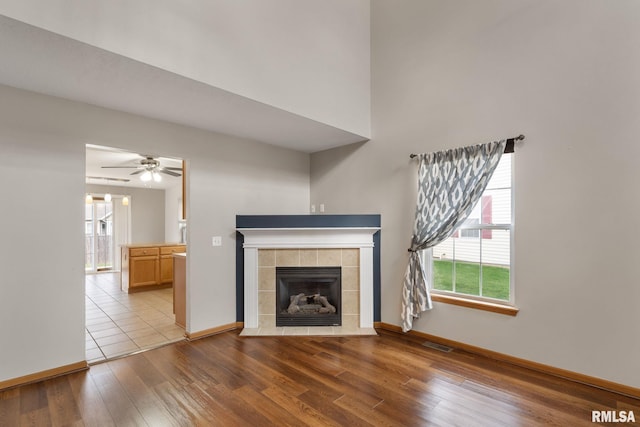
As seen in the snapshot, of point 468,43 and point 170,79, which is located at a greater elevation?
point 468,43

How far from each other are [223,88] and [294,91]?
78cm

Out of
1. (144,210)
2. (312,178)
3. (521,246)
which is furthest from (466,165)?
(144,210)

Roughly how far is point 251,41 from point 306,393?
300 centimetres

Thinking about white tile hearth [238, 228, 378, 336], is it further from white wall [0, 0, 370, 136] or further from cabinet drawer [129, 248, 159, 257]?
cabinet drawer [129, 248, 159, 257]

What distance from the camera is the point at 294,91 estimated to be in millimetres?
3029

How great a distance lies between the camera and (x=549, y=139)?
2625mm

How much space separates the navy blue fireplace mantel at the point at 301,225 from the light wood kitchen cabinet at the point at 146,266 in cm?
322

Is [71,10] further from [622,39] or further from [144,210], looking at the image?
[144,210]

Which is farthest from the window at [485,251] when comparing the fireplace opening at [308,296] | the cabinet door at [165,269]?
the cabinet door at [165,269]

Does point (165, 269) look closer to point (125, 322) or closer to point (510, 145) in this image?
point (125, 322)

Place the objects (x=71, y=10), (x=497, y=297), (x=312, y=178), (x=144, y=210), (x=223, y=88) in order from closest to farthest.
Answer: (x=71, y=10)
(x=223, y=88)
(x=497, y=297)
(x=312, y=178)
(x=144, y=210)

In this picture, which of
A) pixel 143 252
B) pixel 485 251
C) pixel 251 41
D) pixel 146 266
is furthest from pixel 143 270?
pixel 485 251

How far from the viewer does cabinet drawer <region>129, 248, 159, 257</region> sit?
5929 millimetres

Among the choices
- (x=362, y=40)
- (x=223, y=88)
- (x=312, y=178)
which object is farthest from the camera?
(x=312, y=178)
